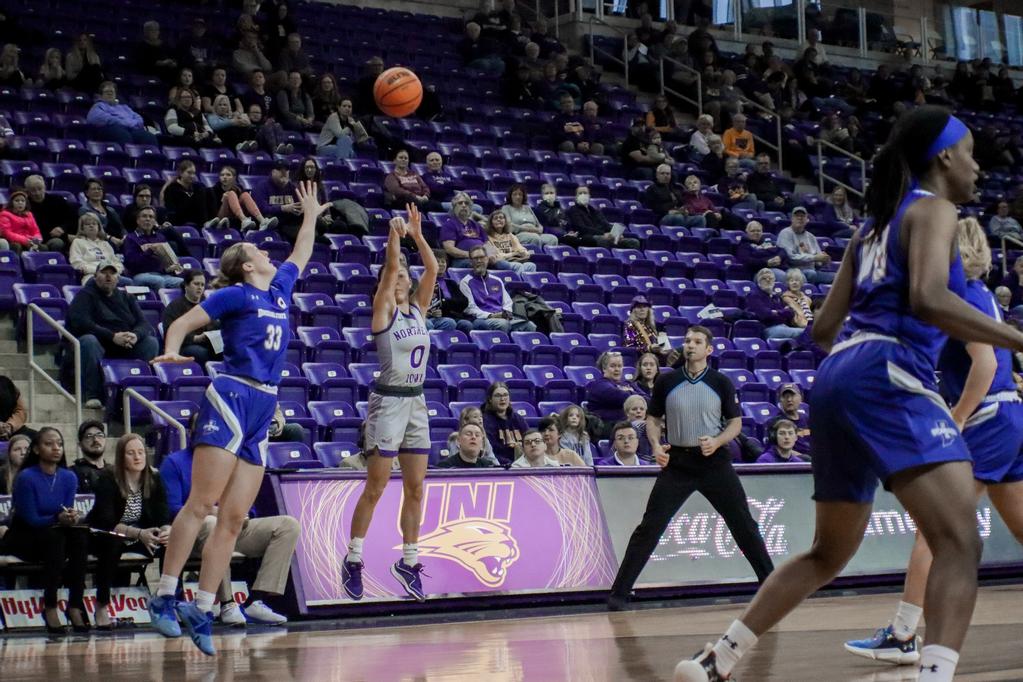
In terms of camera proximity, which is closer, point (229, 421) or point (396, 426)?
point (229, 421)

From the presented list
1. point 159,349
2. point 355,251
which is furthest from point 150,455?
point 355,251

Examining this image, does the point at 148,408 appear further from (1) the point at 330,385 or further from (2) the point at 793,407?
(2) the point at 793,407

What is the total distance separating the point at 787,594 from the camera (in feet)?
15.7

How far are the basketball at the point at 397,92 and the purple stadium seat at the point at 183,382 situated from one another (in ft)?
18.1

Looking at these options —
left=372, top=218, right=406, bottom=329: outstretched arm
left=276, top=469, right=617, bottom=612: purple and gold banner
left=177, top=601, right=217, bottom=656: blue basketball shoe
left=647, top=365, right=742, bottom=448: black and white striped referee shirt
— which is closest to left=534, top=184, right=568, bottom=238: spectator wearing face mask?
left=276, top=469, right=617, bottom=612: purple and gold banner

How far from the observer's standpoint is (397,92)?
17672 millimetres

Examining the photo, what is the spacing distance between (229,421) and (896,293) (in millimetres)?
4092

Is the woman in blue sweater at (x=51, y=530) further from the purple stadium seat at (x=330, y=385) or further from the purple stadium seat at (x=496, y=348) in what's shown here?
the purple stadium seat at (x=496, y=348)

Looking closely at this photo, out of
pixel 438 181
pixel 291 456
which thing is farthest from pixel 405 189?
pixel 291 456

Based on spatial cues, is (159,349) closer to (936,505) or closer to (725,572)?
(725,572)

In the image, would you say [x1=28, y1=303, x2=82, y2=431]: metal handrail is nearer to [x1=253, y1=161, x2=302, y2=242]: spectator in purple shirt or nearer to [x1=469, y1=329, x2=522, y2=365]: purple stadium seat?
[x1=253, y1=161, x2=302, y2=242]: spectator in purple shirt

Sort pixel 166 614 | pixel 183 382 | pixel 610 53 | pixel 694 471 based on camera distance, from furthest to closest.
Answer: pixel 610 53 → pixel 183 382 → pixel 694 471 → pixel 166 614

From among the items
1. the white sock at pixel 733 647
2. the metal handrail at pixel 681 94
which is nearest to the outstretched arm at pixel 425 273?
the white sock at pixel 733 647

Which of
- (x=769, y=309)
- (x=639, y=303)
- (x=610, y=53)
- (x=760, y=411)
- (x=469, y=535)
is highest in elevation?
(x=610, y=53)
